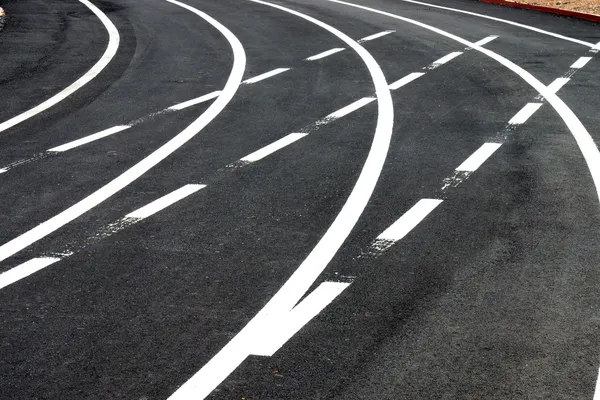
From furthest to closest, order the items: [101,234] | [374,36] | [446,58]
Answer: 1. [374,36]
2. [446,58]
3. [101,234]

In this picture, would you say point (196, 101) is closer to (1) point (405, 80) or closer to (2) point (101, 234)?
(1) point (405, 80)

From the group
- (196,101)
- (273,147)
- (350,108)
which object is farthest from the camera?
(196,101)

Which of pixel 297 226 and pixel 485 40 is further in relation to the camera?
pixel 485 40

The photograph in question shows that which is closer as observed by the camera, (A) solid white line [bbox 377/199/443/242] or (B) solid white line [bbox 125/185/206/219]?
(A) solid white line [bbox 377/199/443/242]

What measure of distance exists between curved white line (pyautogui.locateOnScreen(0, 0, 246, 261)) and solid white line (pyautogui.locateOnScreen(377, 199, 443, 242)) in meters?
3.01

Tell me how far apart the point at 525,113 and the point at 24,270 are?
27.8ft

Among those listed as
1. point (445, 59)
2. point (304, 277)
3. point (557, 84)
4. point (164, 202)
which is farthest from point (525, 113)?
point (304, 277)

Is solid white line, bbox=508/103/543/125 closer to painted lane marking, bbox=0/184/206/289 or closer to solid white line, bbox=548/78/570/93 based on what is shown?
solid white line, bbox=548/78/570/93

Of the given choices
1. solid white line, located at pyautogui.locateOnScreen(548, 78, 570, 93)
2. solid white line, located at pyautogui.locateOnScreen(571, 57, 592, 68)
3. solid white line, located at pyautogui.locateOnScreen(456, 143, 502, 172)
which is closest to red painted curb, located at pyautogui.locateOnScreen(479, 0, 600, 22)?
solid white line, located at pyautogui.locateOnScreen(571, 57, 592, 68)

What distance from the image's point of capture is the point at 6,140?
1243 cm

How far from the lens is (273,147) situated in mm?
12234

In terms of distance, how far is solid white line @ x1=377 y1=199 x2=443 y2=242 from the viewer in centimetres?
909

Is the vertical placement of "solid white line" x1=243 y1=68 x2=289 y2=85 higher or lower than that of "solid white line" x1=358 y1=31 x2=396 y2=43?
higher

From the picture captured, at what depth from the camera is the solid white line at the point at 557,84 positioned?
1599 centimetres
